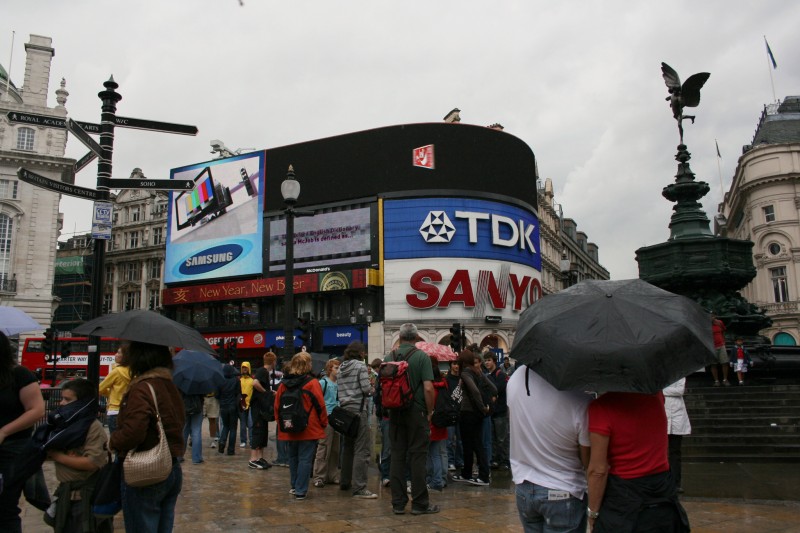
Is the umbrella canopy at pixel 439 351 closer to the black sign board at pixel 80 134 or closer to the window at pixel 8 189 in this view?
the black sign board at pixel 80 134

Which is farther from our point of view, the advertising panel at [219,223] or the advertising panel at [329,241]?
the advertising panel at [219,223]

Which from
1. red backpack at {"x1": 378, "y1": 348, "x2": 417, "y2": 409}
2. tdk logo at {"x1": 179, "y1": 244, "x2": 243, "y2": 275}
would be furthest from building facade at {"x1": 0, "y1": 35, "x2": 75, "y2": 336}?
red backpack at {"x1": 378, "y1": 348, "x2": 417, "y2": 409}

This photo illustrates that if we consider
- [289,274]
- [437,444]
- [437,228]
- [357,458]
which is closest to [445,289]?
[437,228]

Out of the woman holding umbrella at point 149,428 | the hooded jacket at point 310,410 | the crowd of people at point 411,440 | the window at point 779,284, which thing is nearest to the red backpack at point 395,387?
the crowd of people at point 411,440

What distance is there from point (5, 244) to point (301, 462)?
4702cm

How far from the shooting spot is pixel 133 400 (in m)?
3.95

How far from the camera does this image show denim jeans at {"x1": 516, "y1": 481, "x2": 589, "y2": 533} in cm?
324

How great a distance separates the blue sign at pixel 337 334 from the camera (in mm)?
48850

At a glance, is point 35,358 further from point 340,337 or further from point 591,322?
point 591,322

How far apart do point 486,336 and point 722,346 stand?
3522cm

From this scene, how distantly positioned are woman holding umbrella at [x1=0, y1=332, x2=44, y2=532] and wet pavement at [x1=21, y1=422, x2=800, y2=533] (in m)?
1.96

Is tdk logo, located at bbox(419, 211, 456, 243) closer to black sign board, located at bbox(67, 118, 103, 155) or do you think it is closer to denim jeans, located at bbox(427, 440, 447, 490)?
denim jeans, located at bbox(427, 440, 447, 490)

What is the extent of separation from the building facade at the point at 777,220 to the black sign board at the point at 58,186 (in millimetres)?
52875

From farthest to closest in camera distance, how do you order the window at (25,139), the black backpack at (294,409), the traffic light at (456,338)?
the window at (25,139) → the traffic light at (456,338) → the black backpack at (294,409)
